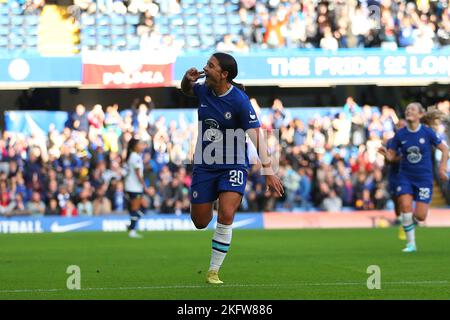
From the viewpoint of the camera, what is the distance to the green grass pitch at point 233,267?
1116 cm

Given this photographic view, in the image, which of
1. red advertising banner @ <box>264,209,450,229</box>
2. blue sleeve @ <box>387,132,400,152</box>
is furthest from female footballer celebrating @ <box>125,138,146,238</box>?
blue sleeve @ <box>387,132,400,152</box>

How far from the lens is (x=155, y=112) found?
3519cm

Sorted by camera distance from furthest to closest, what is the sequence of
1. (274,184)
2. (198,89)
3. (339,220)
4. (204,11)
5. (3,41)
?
(204,11) → (3,41) → (339,220) → (198,89) → (274,184)

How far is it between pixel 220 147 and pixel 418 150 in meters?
7.08

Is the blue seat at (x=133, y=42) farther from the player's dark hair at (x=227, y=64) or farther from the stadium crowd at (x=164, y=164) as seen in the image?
the player's dark hair at (x=227, y=64)

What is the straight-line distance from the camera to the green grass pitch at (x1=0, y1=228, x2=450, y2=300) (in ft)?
36.6

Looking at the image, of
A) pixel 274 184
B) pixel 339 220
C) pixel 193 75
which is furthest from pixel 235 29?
pixel 274 184

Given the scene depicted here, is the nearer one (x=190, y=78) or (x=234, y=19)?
(x=190, y=78)

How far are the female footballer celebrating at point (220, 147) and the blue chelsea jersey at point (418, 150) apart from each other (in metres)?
6.72

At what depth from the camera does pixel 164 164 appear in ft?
104

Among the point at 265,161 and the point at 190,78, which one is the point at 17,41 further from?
the point at 265,161

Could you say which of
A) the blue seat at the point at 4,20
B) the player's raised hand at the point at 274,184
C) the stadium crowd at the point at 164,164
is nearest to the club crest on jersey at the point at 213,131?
the player's raised hand at the point at 274,184

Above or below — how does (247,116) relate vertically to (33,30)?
below

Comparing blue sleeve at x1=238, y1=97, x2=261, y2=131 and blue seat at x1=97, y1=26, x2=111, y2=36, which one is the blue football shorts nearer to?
blue sleeve at x1=238, y1=97, x2=261, y2=131
